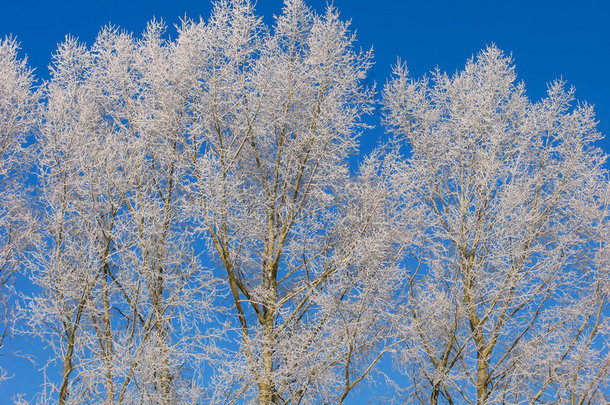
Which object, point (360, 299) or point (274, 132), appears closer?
→ point (360, 299)

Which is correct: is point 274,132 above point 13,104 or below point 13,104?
below

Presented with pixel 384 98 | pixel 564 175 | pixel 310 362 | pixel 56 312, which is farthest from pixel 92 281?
pixel 564 175

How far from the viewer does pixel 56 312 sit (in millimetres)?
8531

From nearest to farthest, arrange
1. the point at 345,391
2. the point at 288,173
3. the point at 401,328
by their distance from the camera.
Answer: the point at 345,391 → the point at 401,328 → the point at 288,173

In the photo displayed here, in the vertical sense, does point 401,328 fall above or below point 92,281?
below

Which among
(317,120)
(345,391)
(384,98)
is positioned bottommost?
(345,391)

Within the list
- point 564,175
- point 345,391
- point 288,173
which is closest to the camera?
point 345,391

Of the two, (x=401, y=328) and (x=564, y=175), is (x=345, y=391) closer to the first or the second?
(x=401, y=328)

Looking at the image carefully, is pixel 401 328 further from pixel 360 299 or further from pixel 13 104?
pixel 13 104

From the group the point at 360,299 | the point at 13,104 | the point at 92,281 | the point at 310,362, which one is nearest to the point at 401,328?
the point at 360,299

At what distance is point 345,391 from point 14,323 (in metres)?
4.80

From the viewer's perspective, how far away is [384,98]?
40.8 ft

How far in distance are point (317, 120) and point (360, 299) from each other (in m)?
3.20

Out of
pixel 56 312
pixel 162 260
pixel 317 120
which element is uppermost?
pixel 317 120
